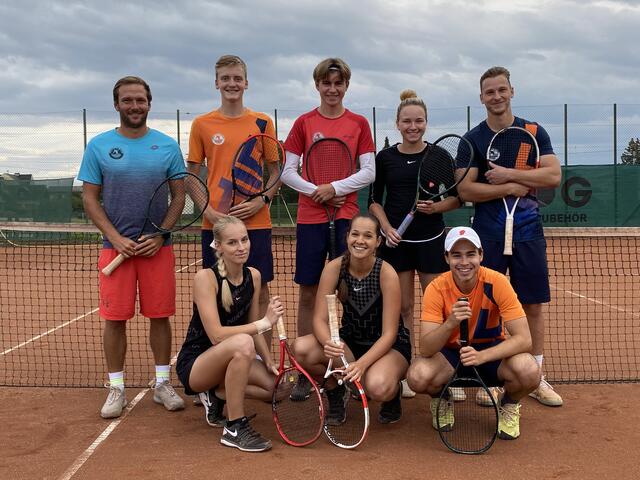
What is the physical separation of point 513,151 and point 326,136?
107cm

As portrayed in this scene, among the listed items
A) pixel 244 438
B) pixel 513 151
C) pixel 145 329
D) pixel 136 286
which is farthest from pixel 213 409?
pixel 145 329

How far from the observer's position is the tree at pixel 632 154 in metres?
17.0

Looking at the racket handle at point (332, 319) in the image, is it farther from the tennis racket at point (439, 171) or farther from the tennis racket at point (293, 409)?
the tennis racket at point (439, 171)

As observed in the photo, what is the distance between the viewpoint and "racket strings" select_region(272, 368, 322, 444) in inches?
132

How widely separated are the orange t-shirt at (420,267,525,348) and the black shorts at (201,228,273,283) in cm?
106

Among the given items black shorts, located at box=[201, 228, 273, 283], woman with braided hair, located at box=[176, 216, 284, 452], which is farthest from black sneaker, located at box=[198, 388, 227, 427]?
black shorts, located at box=[201, 228, 273, 283]

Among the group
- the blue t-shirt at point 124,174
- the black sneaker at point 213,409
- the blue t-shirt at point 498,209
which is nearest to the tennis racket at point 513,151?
the blue t-shirt at point 498,209

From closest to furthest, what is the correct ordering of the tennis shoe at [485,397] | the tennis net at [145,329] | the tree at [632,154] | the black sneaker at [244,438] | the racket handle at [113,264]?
the black sneaker at [244,438] → the racket handle at [113,264] → the tennis shoe at [485,397] → the tennis net at [145,329] → the tree at [632,154]

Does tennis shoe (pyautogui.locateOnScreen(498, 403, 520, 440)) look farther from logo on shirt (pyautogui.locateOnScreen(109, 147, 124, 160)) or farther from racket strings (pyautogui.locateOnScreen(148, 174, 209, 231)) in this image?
logo on shirt (pyautogui.locateOnScreen(109, 147, 124, 160))

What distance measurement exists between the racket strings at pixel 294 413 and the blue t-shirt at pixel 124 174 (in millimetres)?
1220

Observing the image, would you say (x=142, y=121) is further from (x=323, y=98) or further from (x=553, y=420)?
(x=553, y=420)

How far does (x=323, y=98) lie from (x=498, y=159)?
1.07 m

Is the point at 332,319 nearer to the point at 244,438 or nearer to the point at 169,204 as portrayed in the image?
the point at 244,438

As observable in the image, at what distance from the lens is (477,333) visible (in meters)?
3.42
